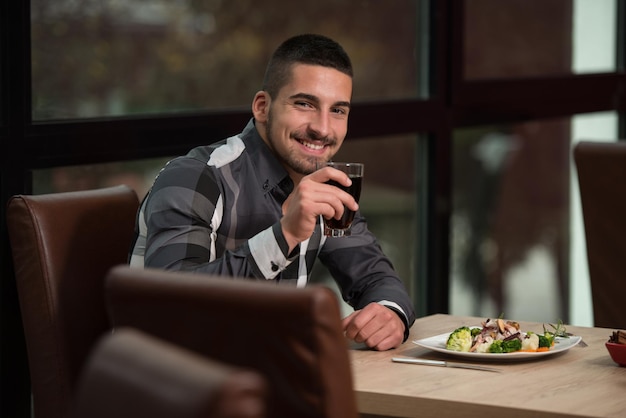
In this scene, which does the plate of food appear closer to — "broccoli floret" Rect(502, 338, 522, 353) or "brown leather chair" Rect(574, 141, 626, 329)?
"broccoli floret" Rect(502, 338, 522, 353)

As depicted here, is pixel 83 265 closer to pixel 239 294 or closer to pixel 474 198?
pixel 239 294

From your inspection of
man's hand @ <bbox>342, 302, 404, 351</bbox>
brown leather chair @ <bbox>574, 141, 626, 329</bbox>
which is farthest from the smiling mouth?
brown leather chair @ <bbox>574, 141, 626, 329</bbox>

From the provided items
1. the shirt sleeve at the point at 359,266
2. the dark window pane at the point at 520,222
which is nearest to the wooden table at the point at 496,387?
the shirt sleeve at the point at 359,266

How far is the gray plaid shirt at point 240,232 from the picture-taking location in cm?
218

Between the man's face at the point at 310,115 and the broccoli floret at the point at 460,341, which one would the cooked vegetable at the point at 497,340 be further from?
the man's face at the point at 310,115

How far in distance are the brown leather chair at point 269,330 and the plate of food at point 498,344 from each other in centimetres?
78

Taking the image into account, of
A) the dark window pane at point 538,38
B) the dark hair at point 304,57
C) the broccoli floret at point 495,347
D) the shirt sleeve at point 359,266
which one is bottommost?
the broccoli floret at point 495,347

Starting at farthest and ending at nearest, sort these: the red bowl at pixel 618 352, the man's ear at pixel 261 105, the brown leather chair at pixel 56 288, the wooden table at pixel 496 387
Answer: the man's ear at pixel 261 105, the brown leather chair at pixel 56 288, the red bowl at pixel 618 352, the wooden table at pixel 496 387

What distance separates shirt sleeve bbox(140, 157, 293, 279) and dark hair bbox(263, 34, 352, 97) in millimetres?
293

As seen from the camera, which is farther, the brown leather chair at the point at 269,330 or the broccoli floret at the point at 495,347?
the broccoli floret at the point at 495,347

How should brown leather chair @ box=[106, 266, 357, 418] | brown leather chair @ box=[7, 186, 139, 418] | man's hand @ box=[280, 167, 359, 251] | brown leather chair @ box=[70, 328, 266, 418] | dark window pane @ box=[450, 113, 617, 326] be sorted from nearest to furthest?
brown leather chair @ box=[70, 328, 266, 418] → brown leather chair @ box=[106, 266, 357, 418] → man's hand @ box=[280, 167, 359, 251] → brown leather chair @ box=[7, 186, 139, 418] → dark window pane @ box=[450, 113, 617, 326]

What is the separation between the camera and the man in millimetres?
2170

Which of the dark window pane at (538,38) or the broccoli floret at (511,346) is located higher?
A: the dark window pane at (538,38)

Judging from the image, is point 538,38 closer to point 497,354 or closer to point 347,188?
point 347,188
